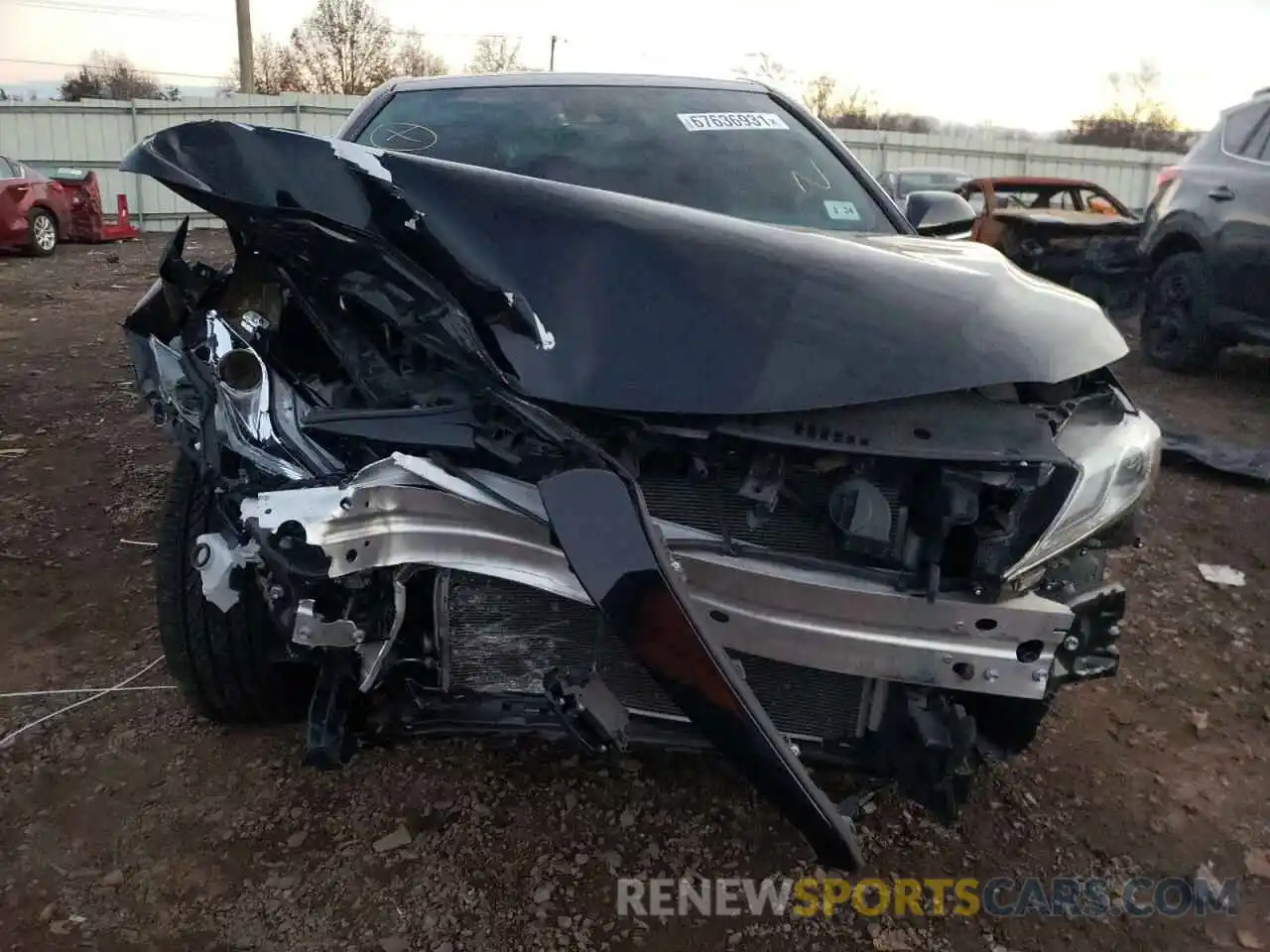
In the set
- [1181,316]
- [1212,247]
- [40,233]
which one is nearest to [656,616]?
[1212,247]

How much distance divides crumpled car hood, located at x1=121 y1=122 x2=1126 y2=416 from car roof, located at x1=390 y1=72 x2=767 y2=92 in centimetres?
137

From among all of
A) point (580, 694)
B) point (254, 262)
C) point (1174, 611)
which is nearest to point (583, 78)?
point (254, 262)

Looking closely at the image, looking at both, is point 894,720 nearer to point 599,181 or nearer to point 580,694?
point 580,694

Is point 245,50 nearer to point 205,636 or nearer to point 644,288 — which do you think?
point 205,636

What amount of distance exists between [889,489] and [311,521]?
102 cm

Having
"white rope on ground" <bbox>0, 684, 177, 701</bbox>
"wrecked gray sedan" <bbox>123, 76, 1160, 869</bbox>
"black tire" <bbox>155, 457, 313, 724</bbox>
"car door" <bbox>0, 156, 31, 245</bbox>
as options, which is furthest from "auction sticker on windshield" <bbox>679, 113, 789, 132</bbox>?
"car door" <bbox>0, 156, 31, 245</bbox>

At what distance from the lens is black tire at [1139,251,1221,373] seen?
6.25m

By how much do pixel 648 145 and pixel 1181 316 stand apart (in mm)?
5094

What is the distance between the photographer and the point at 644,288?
1744 millimetres

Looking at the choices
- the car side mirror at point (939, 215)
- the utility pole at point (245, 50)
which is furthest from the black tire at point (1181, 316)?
the utility pole at point (245, 50)

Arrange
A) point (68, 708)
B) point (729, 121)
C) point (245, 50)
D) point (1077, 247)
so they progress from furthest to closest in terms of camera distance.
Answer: point (245, 50) → point (1077, 247) → point (729, 121) → point (68, 708)

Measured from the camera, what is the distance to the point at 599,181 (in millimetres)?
2705

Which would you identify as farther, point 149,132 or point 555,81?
point 149,132

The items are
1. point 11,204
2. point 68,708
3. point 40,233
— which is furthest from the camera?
point 40,233
